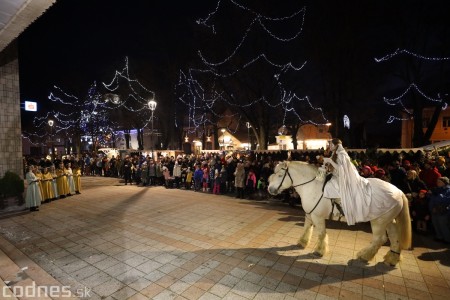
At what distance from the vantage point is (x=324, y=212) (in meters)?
5.14

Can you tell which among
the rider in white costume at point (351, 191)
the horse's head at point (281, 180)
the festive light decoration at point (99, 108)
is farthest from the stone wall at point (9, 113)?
the festive light decoration at point (99, 108)

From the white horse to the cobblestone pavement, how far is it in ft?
0.87

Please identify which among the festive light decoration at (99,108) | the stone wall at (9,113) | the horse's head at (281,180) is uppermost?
the festive light decoration at (99,108)

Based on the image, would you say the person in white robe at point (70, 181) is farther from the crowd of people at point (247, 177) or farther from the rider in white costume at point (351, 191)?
the rider in white costume at point (351, 191)

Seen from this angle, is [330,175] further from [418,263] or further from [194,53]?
[194,53]

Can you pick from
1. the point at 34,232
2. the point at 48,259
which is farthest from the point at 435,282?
the point at 34,232

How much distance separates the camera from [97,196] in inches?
472

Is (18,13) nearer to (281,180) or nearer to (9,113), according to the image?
(281,180)

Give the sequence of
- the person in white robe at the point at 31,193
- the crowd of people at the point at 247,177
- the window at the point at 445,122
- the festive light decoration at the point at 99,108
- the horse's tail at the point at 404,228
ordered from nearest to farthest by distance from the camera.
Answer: the horse's tail at the point at 404,228
the crowd of people at the point at 247,177
the person in white robe at the point at 31,193
the window at the point at 445,122
the festive light decoration at the point at 99,108

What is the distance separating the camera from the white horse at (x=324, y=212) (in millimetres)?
4676

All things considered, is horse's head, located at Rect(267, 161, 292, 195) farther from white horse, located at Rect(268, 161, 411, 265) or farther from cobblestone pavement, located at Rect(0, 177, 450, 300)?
cobblestone pavement, located at Rect(0, 177, 450, 300)

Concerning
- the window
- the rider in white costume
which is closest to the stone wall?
the rider in white costume

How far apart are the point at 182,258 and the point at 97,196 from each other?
8.81 metres

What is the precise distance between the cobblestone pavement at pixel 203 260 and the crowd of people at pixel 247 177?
908mm
